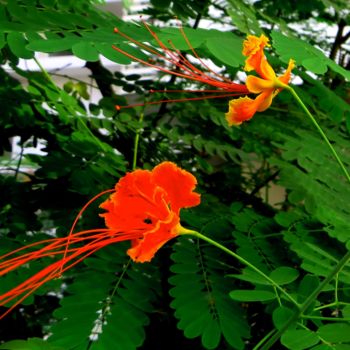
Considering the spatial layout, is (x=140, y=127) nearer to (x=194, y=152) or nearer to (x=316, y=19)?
(x=194, y=152)

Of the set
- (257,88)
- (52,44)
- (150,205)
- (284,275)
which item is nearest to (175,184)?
(150,205)

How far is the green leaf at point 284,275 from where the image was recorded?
766mm

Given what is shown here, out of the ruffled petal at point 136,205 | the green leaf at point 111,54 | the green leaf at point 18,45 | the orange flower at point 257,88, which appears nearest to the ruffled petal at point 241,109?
the orange flower at point 257,88

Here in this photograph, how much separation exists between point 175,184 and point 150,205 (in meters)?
0.04

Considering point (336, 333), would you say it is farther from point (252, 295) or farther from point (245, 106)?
point (245, 106)

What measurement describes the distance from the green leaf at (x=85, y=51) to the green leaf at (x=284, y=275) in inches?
15.0

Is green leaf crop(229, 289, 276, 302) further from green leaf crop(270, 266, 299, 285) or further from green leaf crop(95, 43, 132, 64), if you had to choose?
green leaf crop(95, 43, 132, 64)

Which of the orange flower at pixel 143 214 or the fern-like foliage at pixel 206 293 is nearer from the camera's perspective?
the orange flower at pixel 143 214

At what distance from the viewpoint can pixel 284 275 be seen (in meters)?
0.77

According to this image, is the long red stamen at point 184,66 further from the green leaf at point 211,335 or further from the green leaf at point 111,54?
the green leaf at point 211,335

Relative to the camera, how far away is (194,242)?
924 millimetres

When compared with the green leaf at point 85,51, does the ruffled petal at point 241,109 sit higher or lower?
higher

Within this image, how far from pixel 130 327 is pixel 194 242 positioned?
19 cm

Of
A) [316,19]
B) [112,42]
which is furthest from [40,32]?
[316,19]
